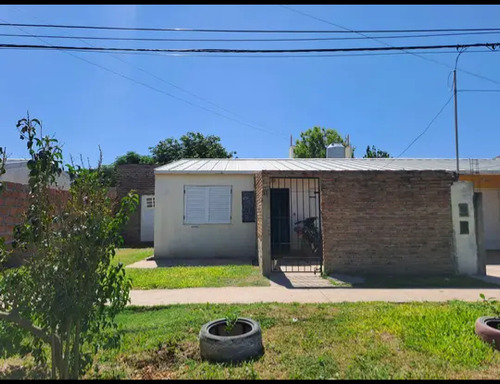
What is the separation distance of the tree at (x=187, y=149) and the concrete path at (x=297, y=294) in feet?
78.5

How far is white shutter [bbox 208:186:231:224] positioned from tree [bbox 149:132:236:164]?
744 inches

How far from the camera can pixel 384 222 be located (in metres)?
7.86

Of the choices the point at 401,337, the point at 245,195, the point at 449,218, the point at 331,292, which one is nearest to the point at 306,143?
the point at 245,195

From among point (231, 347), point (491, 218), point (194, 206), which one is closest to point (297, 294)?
point (231, 347)

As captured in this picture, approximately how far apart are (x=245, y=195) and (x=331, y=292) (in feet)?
18.1

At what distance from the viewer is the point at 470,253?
7.94m

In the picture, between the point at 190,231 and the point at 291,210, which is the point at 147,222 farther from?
the point at 291,210

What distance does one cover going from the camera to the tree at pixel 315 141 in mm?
34594

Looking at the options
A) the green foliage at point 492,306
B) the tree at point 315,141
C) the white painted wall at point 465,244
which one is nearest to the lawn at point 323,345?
the green foliage at point 492,306

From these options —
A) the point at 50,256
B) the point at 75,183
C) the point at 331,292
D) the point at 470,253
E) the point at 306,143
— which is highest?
the point at 306,143

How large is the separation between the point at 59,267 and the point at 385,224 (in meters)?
7.31

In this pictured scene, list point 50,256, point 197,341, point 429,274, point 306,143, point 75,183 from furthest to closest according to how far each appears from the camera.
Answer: point 306,143 < point 429,274 < point 197,341 < point 75,183 < point 50,256

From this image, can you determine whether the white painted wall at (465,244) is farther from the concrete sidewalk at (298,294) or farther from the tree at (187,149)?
the tree at (187,149)

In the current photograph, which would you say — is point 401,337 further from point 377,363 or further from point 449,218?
point 449,218
